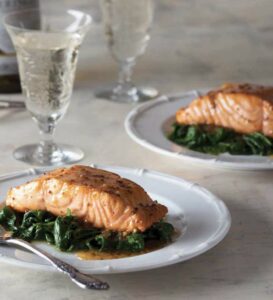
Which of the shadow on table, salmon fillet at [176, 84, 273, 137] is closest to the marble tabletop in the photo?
the shadow on table

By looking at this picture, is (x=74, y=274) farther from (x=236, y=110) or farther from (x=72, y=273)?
(x=236, y=110)

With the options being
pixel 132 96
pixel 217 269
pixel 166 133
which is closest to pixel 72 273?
pixel 217 269

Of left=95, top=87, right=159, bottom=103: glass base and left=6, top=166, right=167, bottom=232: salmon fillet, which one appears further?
left=95, top=87, right=159, bottom=103: glass base

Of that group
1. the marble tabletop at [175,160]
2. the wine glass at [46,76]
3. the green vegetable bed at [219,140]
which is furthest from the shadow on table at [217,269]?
the wine glass at [46,76]

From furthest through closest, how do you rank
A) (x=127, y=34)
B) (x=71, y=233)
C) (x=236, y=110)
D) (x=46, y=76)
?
(x=127, y=34), (x=236, y=110), (x=46, y=76), (x=71, y=233)

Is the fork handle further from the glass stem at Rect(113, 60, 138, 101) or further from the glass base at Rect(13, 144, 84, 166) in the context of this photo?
the glass stem at Rect(113, 60, 138, 101)

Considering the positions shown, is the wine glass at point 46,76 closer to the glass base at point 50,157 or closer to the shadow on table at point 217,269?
the glass base at point 50,157

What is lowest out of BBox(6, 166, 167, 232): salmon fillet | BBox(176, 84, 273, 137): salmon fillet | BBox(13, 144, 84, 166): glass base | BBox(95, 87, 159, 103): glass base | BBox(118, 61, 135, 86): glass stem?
BBox(95, 87, 159, 103): glass base

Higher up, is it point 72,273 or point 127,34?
point 72,273
